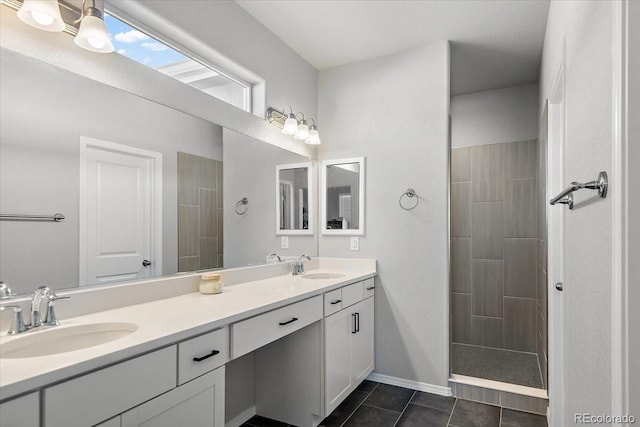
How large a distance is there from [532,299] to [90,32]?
3.78 meters

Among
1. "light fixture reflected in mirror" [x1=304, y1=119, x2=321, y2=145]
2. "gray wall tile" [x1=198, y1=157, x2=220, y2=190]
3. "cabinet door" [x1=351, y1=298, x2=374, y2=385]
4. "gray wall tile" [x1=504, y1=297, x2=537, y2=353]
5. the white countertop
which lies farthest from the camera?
"gray wall tile" [x1=504, y1=297, x2=537, y2=353]

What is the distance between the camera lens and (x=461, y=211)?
12.4ft

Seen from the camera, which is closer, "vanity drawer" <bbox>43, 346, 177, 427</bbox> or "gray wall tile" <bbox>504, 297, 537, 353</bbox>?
"vanity drawer" <bbox>43, 346, 177, 427</bbox>

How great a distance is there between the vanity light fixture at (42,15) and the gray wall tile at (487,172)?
3450 millimetres

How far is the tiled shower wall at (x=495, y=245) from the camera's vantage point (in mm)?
3484

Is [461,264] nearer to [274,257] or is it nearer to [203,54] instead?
[274,257]

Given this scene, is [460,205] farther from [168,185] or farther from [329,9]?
[168,185]

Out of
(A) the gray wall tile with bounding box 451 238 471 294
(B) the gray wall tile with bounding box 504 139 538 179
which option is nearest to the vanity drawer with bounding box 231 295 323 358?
(A) the gray wall tile with bounding box 451 238 471 294

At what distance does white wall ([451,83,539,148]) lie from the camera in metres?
3.55

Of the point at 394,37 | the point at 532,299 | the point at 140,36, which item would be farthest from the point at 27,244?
the point at 532,299

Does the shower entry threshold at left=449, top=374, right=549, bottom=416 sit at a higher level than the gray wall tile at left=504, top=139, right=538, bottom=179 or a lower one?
lower

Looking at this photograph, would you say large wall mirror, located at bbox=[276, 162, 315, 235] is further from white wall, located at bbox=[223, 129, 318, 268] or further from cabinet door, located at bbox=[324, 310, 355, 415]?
cabinet door, located at bbox=[324, 310, 355, 415]

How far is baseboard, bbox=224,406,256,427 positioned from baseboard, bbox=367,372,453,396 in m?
1.01

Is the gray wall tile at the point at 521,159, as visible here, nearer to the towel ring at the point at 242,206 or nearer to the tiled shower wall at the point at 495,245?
the tiled shower wall at the point at 495,245
